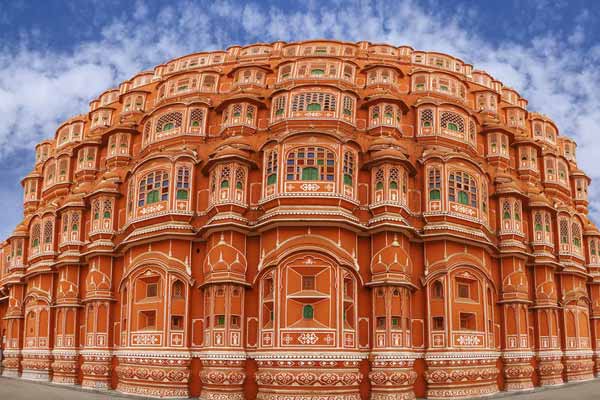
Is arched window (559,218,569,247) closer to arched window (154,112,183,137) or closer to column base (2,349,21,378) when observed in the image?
arched window (154,112,183,137)

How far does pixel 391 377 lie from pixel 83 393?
13.0 m

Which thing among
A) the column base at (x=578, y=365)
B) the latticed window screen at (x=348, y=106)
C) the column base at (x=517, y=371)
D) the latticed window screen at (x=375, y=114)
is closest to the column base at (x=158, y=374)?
the latticed window screen at (x=348, y=106)

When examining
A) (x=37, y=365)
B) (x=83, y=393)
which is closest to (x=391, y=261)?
(x=83, y=393)

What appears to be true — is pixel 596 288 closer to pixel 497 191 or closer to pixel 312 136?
pixel 497 191

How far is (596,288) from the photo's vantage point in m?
38.0

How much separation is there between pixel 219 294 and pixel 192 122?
943 cm

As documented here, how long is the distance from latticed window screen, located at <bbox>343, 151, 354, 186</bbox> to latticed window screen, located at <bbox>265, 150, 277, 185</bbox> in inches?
113

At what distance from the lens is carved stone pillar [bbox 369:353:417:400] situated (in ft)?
80.5

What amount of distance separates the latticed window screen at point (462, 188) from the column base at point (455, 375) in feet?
21.6

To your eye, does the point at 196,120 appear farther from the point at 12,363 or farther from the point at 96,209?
the point at 12,363

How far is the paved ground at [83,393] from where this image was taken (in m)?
25.8

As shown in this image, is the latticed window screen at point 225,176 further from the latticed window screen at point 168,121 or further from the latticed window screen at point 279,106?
the latticed window screen at point 168,121

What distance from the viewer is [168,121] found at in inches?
1243

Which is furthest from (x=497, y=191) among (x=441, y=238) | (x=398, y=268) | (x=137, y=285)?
(x=137, y=285)
